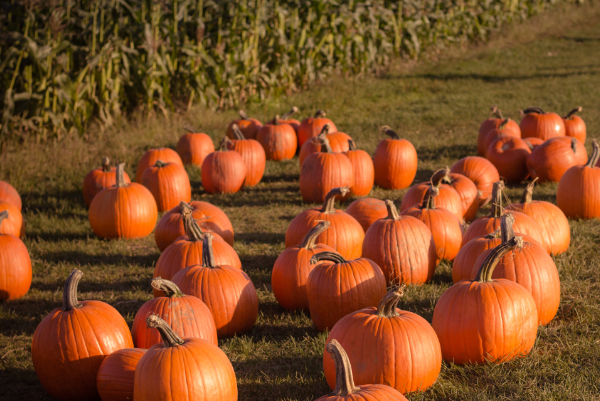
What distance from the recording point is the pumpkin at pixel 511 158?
777 centimetres

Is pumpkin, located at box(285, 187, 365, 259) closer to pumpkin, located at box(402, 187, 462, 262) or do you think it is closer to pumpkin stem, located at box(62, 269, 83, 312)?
pumpkin, located at box(402, 187, 462, 262)

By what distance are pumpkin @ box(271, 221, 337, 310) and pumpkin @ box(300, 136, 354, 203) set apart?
259 centimetres

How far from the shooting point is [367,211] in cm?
575

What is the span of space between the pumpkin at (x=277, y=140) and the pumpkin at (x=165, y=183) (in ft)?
7.49

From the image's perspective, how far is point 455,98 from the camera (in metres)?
13.5

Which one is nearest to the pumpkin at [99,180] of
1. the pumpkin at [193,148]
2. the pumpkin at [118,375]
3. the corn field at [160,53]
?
the pumpkin at [193,148]

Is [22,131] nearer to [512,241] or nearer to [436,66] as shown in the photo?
[512,241]

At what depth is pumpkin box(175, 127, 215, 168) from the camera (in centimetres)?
884

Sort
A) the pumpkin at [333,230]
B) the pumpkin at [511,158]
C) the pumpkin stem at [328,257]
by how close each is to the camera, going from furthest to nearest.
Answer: the pumpkin at [511,158] < the pumpkin at [333,230] < the pumpkin stem at [328,257]

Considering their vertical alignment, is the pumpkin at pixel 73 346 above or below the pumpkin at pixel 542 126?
below

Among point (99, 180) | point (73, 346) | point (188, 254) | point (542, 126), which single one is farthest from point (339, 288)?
point (542, 126)

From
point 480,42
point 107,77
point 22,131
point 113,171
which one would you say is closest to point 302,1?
point 107,77

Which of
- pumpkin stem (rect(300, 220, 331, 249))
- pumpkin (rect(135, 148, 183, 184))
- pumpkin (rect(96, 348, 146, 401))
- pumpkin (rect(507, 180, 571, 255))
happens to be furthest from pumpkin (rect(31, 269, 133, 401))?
pumpkin (rect(135, 148, 183, 184))

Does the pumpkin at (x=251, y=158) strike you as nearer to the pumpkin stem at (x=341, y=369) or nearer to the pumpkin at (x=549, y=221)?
the pumpkin at (x=549, y=221)
